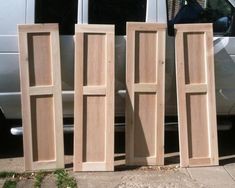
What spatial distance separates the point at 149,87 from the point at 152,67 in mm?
216

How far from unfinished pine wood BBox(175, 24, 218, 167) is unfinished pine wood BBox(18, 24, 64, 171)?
130 centimetres

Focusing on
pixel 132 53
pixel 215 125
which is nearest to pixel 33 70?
pixel 132 53

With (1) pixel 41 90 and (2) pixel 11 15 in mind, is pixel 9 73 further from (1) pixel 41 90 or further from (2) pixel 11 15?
(2) pixel 11 15

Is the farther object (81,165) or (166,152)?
(166,152)

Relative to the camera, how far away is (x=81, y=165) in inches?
237

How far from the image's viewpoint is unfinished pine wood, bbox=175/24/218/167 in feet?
20.0

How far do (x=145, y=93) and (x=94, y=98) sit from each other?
0.56 m

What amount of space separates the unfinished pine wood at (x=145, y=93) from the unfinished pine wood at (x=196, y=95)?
21cm

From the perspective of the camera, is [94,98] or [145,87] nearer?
[94,98]

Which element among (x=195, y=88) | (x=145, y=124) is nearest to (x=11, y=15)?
(x=145, y=124)

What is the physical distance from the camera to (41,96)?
597 centimetres

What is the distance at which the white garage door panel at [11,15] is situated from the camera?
5973mm

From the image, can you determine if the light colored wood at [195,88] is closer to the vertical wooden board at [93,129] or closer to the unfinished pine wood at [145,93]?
the unfinished pine wood at [145,93]

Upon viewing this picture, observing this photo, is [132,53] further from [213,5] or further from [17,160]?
[17,160]
